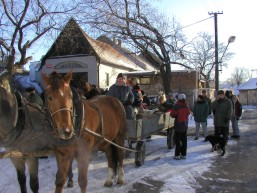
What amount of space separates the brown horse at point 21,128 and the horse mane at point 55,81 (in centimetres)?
58

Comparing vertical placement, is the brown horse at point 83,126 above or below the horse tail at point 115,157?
above

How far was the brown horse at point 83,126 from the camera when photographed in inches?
142

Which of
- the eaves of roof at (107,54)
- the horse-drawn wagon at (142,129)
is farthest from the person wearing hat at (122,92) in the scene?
the eaves of roof at (107,54)

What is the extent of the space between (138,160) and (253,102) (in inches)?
1808

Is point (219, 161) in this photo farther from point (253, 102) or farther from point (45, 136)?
point (253, 102)

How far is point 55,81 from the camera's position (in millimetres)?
3699

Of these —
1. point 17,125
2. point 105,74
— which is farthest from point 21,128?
point 105,74

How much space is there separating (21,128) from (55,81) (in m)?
0.79

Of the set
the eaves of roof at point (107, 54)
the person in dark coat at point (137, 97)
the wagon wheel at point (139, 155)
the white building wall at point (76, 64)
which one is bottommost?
the wagon wheel at point (139, 155)

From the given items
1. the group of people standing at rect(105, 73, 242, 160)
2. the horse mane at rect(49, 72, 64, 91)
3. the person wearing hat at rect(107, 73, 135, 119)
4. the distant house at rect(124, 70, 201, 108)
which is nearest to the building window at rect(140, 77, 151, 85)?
the distant house at rect(124, 70, 201, 108)

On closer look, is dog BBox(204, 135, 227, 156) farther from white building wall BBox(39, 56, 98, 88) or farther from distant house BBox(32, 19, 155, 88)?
white building wall BBox(39, 56, 98, 88)

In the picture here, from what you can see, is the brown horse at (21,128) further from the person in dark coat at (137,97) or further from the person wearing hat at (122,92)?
the person in dark coat at (137,97)

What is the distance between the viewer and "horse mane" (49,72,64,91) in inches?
144

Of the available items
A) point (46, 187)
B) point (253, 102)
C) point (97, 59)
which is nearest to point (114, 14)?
point (97, 59)
